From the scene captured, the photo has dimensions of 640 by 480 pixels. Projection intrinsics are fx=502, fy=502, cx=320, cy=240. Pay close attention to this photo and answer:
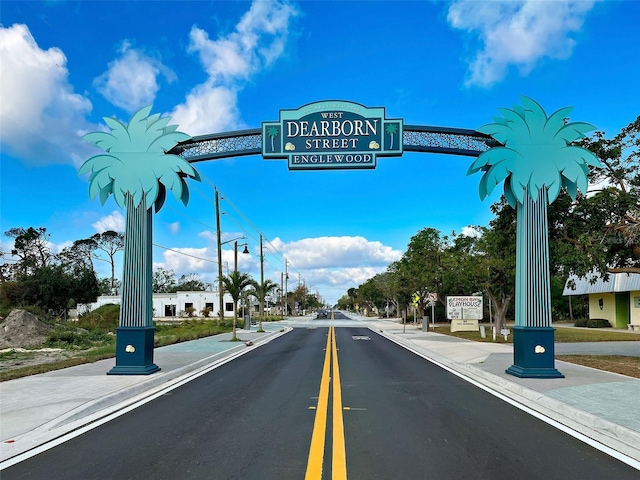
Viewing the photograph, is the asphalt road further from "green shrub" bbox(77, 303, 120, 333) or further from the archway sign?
"green shrub" bbox(77, 303, 120, 333)

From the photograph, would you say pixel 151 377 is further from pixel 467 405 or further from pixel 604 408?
pixel 604 408

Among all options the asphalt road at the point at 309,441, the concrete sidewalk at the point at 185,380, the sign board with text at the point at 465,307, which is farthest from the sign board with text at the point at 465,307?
the asphalt road at the point at 309,441

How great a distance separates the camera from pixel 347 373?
44.7ft

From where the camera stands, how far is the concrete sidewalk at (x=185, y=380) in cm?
698

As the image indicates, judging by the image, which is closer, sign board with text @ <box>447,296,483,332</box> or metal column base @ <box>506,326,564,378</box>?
metal column base @ <box>506,326,564,378</box>

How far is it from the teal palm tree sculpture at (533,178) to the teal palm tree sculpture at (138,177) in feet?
27.0

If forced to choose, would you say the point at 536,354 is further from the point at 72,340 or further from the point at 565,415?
the point at 72,340

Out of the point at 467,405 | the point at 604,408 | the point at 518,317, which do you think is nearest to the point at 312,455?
the point at 467,405

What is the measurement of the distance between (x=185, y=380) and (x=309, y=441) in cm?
660

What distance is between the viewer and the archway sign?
12.5 meters

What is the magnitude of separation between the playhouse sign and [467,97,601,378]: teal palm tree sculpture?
2.69m

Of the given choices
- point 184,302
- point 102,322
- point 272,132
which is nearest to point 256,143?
point 272,132

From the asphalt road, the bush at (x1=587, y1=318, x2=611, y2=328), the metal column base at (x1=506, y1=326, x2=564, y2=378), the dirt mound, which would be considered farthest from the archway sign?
the bush at (x1=587, y1=318, x2=611, y2=328)

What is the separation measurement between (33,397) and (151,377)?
2.85 metres
